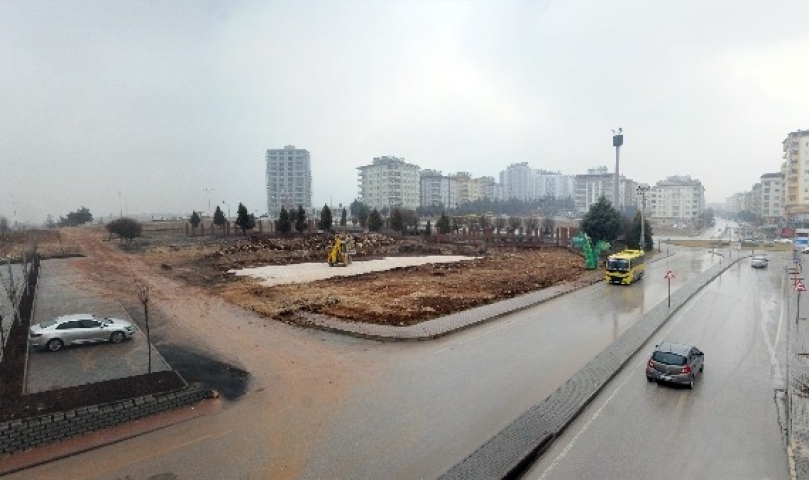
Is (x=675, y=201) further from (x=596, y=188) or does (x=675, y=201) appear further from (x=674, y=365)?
(x=674, y=365)

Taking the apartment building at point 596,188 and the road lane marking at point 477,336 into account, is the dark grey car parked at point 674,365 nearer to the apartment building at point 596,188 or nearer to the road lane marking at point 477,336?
the road lane marking at point 477,336

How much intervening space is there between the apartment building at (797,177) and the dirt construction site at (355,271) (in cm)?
5867

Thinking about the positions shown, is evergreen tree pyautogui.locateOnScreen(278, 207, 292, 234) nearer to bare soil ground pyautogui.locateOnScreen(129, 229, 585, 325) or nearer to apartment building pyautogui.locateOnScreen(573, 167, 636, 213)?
bare soil ground pyautogui.locateOnScreen(129, 229, 585, 325)

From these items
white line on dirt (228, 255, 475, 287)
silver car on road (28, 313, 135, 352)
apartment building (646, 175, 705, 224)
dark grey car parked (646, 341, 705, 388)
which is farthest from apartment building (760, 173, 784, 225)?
silver car on road (28, 313, 135, 352)

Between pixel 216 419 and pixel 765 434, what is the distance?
41.5 ft

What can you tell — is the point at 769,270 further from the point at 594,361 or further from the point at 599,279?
the point at 594,361

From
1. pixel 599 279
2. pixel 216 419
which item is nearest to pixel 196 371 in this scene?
pixel 216 419

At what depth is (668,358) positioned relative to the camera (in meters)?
13.8

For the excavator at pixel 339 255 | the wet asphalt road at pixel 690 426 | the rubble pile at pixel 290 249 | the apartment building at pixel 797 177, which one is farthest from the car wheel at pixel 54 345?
the apartment building at pixel 797 177

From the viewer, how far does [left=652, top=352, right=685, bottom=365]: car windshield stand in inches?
532

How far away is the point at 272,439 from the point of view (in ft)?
35.0

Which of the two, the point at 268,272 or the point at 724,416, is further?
the point at 268,272

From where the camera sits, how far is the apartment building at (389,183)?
14788 cm

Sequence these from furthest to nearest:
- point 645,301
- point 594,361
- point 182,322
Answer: point 645,301 < point 182,322 < point 594,361
